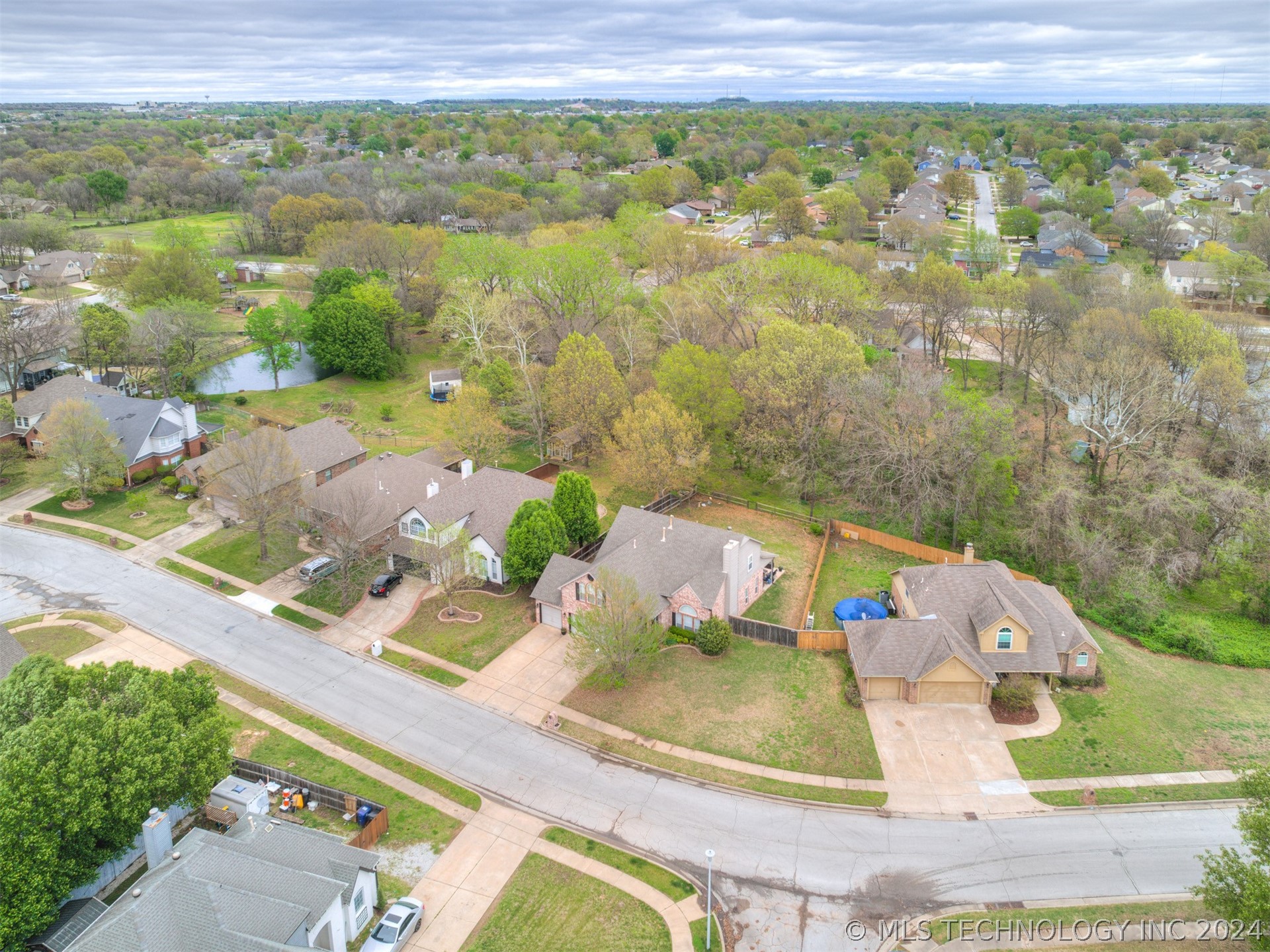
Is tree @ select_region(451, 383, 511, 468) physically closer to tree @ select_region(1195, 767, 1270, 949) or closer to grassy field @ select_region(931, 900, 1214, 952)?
grassy field @ select_region(931, 900, 1214, 952)

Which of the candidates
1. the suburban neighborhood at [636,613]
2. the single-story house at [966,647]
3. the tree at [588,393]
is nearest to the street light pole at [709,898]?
the suburban neighborhood at [636,613]

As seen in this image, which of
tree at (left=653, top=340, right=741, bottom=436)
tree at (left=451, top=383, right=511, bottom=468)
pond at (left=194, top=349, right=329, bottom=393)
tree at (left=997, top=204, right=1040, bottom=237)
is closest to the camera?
tree at (left=653, top=340, right=741, bottom=436)

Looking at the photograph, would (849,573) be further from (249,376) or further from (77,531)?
(249,376)

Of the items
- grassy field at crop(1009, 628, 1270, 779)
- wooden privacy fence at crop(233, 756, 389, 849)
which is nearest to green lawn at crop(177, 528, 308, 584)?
wooden privacy fence at crop(233, 756, 389, 849)

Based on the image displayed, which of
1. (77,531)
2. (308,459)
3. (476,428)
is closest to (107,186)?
(77,531)

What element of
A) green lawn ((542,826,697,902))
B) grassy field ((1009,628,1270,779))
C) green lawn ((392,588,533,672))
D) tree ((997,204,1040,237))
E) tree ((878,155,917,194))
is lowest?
green lawn ((542,826,697,902))

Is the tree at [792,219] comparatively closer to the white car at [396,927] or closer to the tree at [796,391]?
the tree at [796,391]

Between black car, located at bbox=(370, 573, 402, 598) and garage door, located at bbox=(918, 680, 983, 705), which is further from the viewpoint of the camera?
black car, located at bbox=(370, 573, 402, 598)
